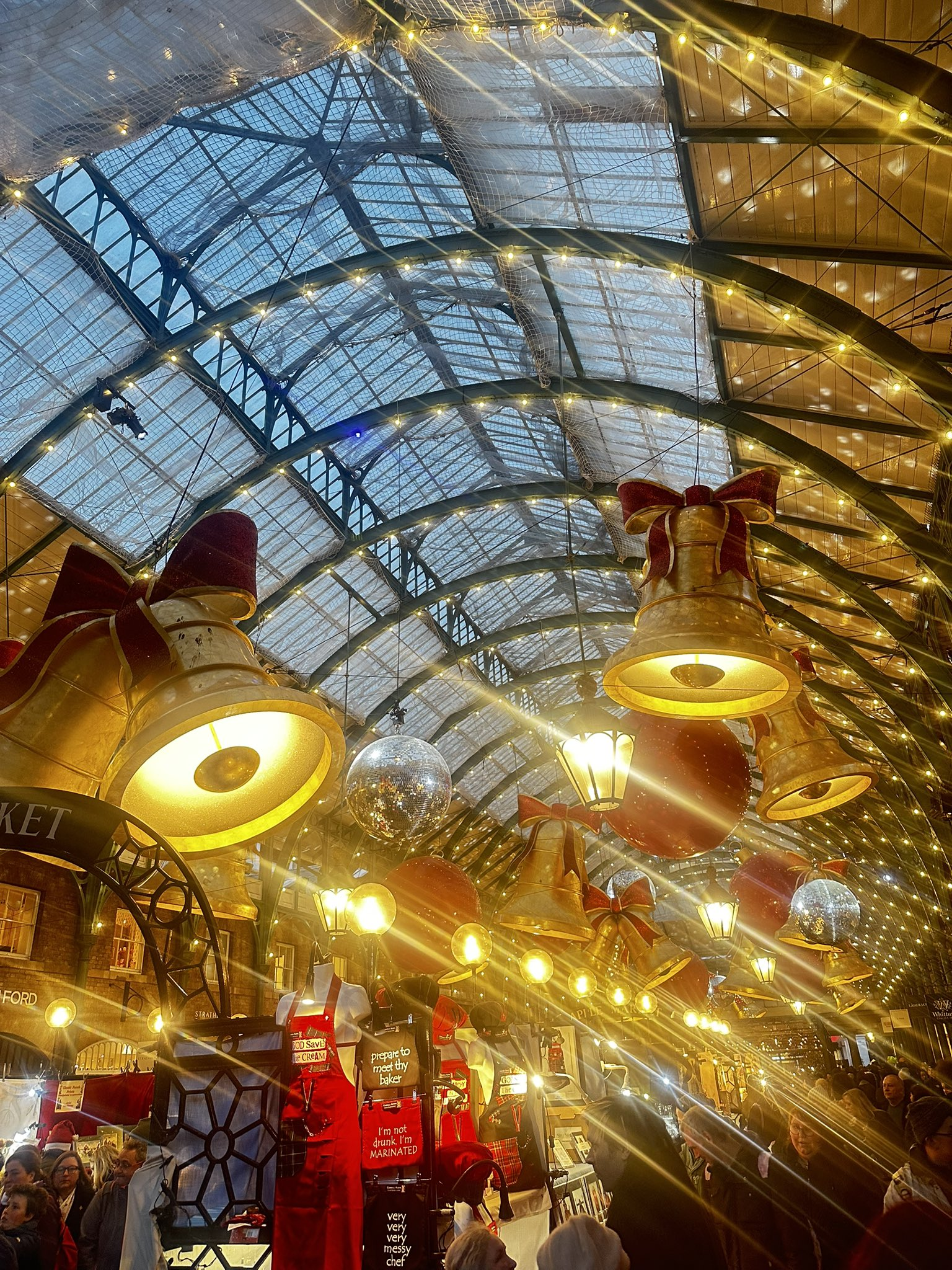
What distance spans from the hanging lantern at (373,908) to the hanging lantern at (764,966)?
7.57 m

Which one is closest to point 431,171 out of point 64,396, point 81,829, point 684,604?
point 64,396

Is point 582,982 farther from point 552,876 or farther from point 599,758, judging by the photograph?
point 599,758

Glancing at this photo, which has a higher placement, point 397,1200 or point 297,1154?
point 297,1154

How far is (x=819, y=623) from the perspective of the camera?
16.2 meters

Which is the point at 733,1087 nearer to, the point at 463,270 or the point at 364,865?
the point at 364,865

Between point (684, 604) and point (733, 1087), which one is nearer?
point (684, 604)

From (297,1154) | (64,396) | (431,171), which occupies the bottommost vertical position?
(297,1154)

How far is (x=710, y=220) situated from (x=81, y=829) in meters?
8.23

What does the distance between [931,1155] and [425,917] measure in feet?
11.8

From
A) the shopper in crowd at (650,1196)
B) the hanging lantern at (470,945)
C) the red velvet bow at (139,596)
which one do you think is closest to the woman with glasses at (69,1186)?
the hanging lantern at (470,945)

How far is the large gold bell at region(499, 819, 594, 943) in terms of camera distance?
5.66 meters

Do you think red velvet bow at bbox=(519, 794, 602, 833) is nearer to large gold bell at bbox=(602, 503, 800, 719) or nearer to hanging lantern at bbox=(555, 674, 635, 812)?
hanging lantern at bbox=(555, 674, 635, 812)

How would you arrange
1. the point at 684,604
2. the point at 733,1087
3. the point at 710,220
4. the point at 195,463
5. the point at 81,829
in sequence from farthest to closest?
the point at 733,1087
the point at 195,463
the point at 710,220
the point at 684,604
the point at 81,829

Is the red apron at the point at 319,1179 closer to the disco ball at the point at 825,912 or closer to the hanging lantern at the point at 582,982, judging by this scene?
the disco ball at the point at 825,912
